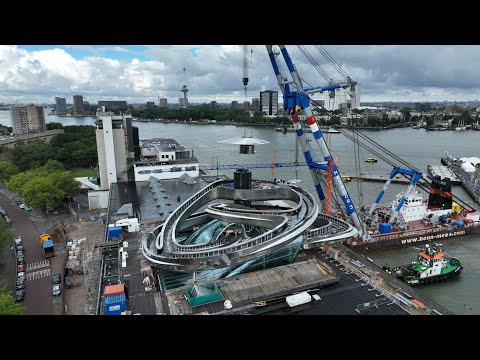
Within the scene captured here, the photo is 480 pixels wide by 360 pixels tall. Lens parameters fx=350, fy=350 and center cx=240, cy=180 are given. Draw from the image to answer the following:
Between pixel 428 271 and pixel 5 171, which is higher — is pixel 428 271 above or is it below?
below

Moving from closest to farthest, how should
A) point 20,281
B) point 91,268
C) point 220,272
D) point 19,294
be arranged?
point 220,272
point 19,294
point 20,281
point 91,268

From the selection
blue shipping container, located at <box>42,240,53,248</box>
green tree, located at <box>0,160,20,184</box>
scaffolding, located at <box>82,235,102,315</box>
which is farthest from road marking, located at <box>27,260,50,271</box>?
green tree, located at <box>0,160,20,184</box>

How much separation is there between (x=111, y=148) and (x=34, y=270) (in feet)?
33.2

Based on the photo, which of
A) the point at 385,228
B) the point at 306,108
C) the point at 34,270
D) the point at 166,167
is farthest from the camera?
the point at 166,167

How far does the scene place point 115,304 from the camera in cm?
766

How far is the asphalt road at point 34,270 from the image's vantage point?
10.2 m

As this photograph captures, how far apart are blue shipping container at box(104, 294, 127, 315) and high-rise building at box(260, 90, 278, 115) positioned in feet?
226

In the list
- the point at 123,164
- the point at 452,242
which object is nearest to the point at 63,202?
the point at 123,164

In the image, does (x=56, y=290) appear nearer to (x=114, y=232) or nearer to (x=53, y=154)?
(x=114, y=232)

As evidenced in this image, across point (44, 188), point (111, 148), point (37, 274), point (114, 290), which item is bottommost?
point (37, 274)

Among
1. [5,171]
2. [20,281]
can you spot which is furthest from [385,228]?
[5,171]

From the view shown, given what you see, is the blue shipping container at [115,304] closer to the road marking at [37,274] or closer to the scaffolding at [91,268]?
the scaffolding at [91,268]

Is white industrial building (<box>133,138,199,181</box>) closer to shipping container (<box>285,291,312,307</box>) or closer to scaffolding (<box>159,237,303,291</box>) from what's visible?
scaffolding (<box>159,237,303,291</box>)

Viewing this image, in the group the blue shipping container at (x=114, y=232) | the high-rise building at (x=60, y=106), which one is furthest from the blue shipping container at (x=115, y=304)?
the high-rise building at (x=60, y=106)
